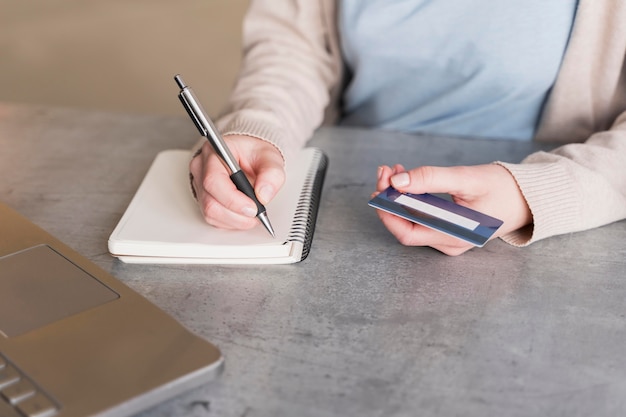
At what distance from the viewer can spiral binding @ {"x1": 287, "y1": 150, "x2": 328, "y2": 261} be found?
0.90m

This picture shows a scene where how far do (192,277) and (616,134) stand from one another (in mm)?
548

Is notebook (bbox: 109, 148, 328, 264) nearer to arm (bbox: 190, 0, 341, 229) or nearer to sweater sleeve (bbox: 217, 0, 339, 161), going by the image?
arm (bbox: 190, 0, 341, 229)

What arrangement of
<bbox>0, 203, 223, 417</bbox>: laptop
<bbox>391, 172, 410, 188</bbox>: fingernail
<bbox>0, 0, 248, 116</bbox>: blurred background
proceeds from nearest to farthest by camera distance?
<bbox>0, 203, 223, 417</bbox>: laptop < <bbox>391, 172, 410, 188</bbox>: fingernail < <bbox>0, 0, 248, 116</bbox>: blurred background

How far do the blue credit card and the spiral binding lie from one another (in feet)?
0.29

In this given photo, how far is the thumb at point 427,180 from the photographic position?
88 cm

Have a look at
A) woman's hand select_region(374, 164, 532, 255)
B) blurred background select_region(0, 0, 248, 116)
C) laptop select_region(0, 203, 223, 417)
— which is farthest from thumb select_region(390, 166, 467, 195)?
blurred background select_region(0, 0, 248, 116)

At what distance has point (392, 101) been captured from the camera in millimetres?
1337

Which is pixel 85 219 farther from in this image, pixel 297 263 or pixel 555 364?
pixel 555 364

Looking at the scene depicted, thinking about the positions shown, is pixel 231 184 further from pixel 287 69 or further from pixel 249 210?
pixel 287 69

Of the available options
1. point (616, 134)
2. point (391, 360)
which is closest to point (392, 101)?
point (616, 134)

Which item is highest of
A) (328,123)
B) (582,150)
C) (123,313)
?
(123,313)

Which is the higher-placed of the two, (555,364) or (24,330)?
(24,330)

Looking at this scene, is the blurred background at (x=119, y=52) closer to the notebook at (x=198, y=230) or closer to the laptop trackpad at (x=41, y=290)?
the notebook at (x=198, y=230)

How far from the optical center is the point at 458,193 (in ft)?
2.94
